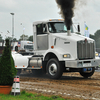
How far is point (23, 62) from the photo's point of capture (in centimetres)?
1527

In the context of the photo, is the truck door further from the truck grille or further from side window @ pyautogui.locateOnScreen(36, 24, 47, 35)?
the truck grille

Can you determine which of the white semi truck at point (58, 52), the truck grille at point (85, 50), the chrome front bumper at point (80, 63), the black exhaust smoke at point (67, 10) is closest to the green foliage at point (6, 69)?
the chrome front bumper at point (80, 63)

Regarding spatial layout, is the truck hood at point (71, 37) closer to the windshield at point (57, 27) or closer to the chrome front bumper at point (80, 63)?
the windshield at point (57, 27)

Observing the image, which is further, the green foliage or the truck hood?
the truck hood

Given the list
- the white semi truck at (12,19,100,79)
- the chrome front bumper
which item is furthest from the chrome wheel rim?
the chrome front bumper

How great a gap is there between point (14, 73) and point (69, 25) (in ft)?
22.1

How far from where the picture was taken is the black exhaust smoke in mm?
14961

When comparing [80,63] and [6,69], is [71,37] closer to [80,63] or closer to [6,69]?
[80,63]

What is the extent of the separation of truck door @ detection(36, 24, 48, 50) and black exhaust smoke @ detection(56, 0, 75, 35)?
129cm

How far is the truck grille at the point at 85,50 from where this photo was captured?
1370 centimetres

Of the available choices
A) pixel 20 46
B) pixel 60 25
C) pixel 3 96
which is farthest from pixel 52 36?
pixel 20 46

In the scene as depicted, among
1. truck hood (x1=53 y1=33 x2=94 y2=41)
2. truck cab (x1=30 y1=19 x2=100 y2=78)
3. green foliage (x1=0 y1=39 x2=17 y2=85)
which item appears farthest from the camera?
truck hood (x1=53 y1=33 x2=94 y2=41)

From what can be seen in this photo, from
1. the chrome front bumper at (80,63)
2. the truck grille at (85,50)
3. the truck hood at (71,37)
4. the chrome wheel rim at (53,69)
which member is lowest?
the chrome wheel rim at (53,69)

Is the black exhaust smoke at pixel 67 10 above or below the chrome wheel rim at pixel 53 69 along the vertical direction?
above
